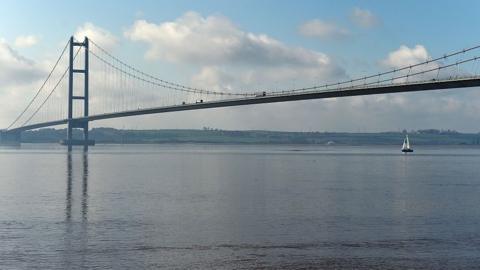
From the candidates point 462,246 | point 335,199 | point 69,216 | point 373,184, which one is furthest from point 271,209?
point 373,184

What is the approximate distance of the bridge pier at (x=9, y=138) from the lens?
113000mm

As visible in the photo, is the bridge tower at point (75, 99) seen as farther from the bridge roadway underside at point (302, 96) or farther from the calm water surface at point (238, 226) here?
the calm water surface at point (238, 226)

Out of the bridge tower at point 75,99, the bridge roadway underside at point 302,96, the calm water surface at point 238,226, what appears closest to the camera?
the calm water surface at point 238,226

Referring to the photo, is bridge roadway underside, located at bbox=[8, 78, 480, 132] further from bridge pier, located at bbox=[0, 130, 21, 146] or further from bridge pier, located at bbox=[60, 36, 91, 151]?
bridge pier, located at bbox=[0, 130, 21, 146]

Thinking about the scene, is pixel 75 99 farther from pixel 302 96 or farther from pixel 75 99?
pixel 302 96

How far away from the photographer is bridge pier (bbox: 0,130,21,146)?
113 metres

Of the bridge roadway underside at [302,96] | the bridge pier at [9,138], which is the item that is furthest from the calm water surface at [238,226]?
the bridge pier at [9,138]

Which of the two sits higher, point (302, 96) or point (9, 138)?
point (302, 96)

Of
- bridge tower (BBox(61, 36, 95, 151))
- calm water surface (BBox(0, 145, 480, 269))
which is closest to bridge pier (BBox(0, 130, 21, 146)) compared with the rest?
bridge tower (BBox(61, 36, 95, 151))

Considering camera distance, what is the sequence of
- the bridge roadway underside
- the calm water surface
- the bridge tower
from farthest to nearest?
the bridge tower
the bridge roadway underside
the calm water surface

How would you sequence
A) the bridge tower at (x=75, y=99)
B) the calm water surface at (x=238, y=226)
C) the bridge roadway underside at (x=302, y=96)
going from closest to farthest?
the calm water surface at (x=238, y=226) → the bridge roadway underside at (x=302, y=96) → the bridge tower at (x=75, y=99)

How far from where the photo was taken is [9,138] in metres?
115

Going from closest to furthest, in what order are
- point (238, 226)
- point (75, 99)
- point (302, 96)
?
1. point (238, 226)
2. point (302, 96)
3. point (75, 99)

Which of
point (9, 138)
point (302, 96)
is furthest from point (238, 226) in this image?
point (9, 138)
